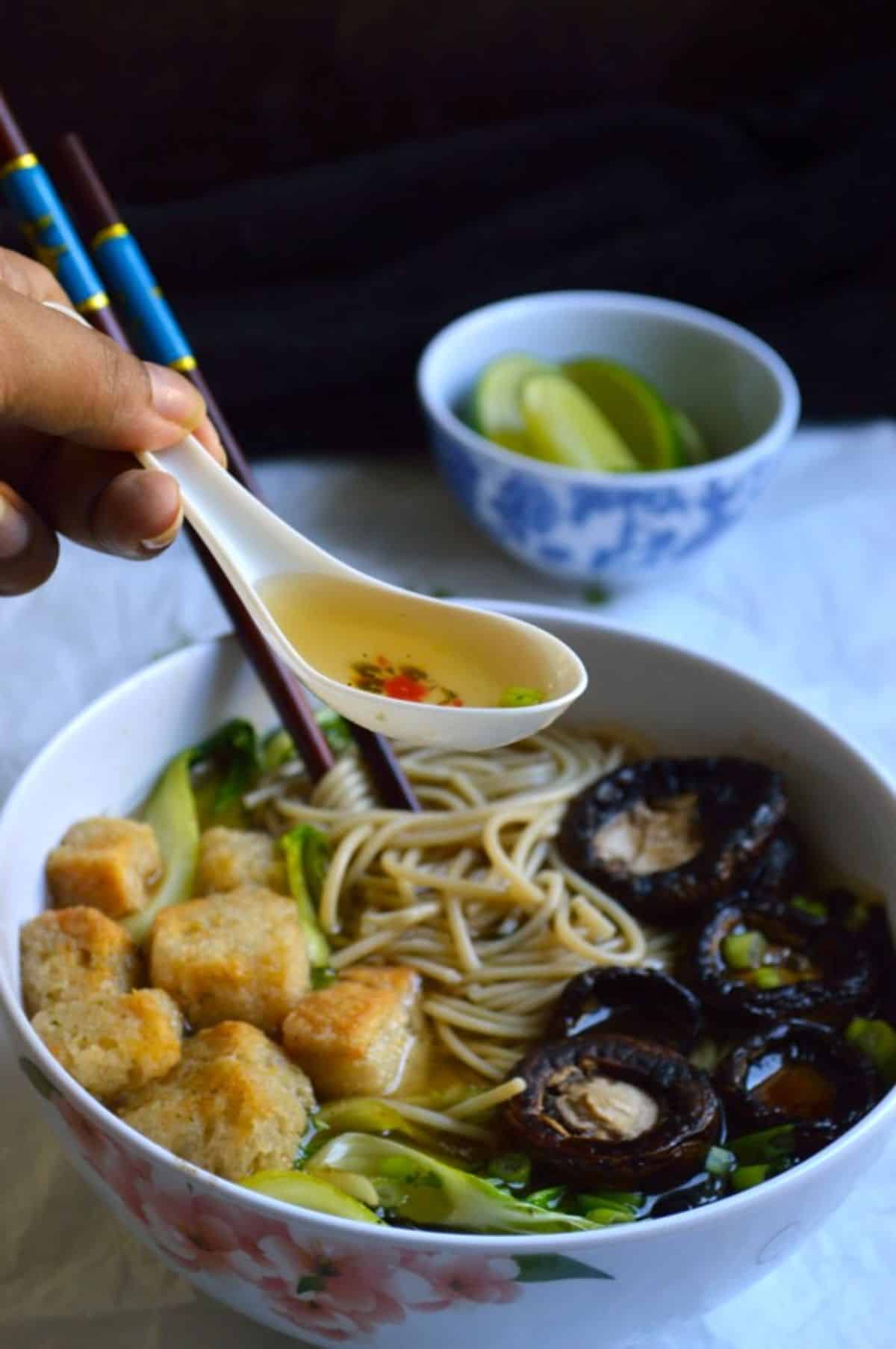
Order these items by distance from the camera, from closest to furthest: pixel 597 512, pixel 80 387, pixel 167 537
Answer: pixel 80 387 < pixel 167 537 < pixel 597 512

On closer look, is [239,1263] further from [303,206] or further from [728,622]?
[303,206]

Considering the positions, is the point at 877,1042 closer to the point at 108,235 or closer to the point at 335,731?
the point at 335,731

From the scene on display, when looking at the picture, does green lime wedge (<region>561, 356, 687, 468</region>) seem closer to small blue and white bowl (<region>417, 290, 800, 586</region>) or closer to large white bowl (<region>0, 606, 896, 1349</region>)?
small blue and white bowl (<region>417, 290, 800, 586</region>)

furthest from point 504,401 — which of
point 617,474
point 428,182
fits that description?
point 428,182

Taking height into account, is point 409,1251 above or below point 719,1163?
above

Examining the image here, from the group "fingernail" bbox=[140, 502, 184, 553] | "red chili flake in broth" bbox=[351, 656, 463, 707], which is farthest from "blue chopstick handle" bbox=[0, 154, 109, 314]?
"red chili flake in broth" bbox=[351, 656, 463, 707]

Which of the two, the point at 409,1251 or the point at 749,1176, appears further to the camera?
the point at 749,1176

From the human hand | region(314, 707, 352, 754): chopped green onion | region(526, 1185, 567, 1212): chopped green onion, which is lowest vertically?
region(526, 1185, 567, 1212): chopped green onion

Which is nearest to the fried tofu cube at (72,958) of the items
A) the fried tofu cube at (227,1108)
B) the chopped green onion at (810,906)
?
the fried tofu cube at (227,1108)
